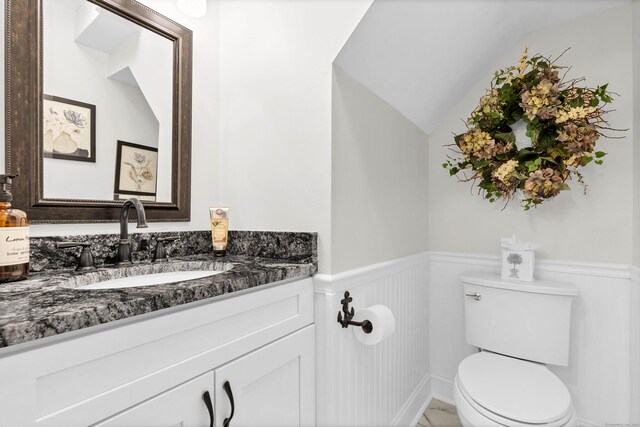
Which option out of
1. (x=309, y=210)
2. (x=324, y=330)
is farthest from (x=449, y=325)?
(x=309, y=210)

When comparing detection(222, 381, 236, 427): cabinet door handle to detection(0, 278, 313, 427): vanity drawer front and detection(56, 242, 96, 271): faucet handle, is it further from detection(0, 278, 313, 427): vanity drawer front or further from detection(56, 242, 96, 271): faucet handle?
detection(56, 242, 96, 271): faucet handle

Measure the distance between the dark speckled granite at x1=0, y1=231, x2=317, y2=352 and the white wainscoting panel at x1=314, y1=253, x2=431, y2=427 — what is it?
0.20 m

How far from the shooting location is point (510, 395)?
1.26 m

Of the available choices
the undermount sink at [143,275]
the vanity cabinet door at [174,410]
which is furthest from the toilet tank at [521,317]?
the vanity cabinet door at [174,410]

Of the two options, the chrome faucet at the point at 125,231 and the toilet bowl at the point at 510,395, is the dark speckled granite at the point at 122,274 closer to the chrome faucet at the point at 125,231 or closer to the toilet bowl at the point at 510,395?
the chrome faucet at the point at 125,231

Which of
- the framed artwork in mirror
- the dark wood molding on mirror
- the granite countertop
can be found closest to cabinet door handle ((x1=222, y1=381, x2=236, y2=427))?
the granite countertop

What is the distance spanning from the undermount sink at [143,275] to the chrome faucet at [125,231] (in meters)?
0.04

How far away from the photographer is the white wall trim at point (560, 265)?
5.31ft

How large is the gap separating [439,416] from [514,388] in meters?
0.78

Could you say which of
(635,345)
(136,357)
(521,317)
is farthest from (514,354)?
(136,357)

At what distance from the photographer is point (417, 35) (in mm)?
1401

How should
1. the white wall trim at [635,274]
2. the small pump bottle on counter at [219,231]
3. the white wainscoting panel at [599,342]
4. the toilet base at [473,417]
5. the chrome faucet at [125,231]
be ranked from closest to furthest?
the chrome faucet at [125,231], the toilet base at [473,417], the small pump bottle on counter at [219,231], the white wall trim at [635,274], the white wainscoting panel at [599,342]

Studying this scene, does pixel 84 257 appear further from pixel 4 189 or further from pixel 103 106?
pixel 103 106

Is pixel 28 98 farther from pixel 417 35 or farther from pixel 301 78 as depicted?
pixel 417 35
